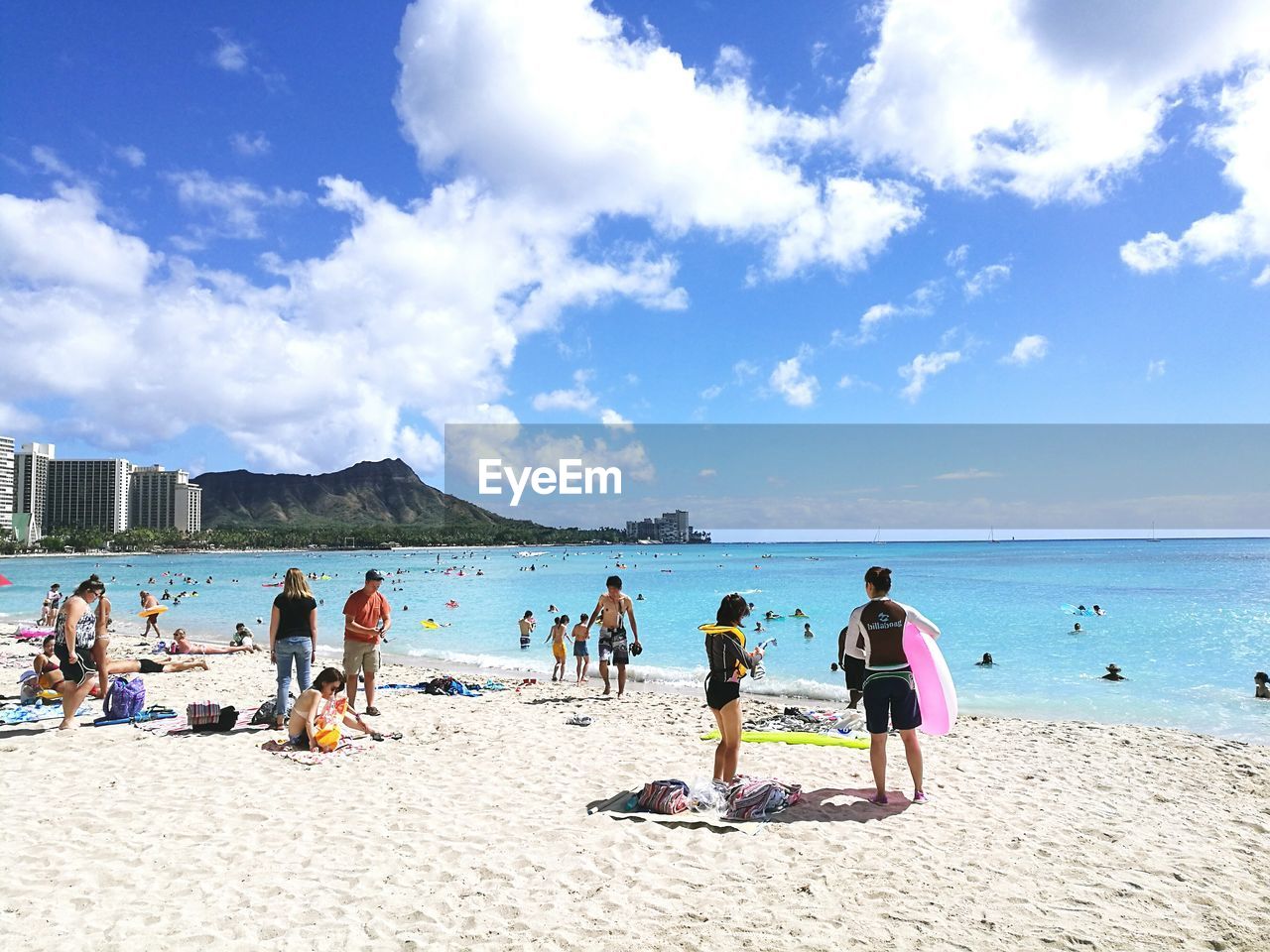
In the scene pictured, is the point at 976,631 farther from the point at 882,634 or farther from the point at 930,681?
the point at 882,634

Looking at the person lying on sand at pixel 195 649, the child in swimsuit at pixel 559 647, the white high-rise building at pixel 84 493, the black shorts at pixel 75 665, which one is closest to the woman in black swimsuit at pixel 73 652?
the black shorts at pixel 75 665

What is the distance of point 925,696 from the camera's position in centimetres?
622

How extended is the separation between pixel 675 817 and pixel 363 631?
5.16 meters

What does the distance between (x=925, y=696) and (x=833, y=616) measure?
1005 inches

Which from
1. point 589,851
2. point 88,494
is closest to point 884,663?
point 589,851

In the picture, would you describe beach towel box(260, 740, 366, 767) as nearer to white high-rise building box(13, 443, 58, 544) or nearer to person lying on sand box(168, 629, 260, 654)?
person lying on sand box(168, 629, 260, 654)

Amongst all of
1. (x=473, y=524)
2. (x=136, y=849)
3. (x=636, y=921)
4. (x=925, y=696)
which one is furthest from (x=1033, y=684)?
(x=473, y=524)

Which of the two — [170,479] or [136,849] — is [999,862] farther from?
[170,479]

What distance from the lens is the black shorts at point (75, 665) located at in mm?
8336

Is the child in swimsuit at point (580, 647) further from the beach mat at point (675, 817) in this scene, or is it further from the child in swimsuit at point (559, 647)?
the beach mat at point (675, 817)

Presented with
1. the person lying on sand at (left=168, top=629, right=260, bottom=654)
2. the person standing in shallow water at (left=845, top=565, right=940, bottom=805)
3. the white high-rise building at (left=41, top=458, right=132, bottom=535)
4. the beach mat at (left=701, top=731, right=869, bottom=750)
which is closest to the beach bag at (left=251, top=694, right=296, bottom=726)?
the beach mat at (left=701, top=731, right=869, bottom=750)

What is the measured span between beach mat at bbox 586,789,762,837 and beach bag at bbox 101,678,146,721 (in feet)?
21.4

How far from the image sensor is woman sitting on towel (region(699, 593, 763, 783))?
19.2 ft

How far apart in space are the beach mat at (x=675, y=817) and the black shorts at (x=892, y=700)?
48.1 inches
